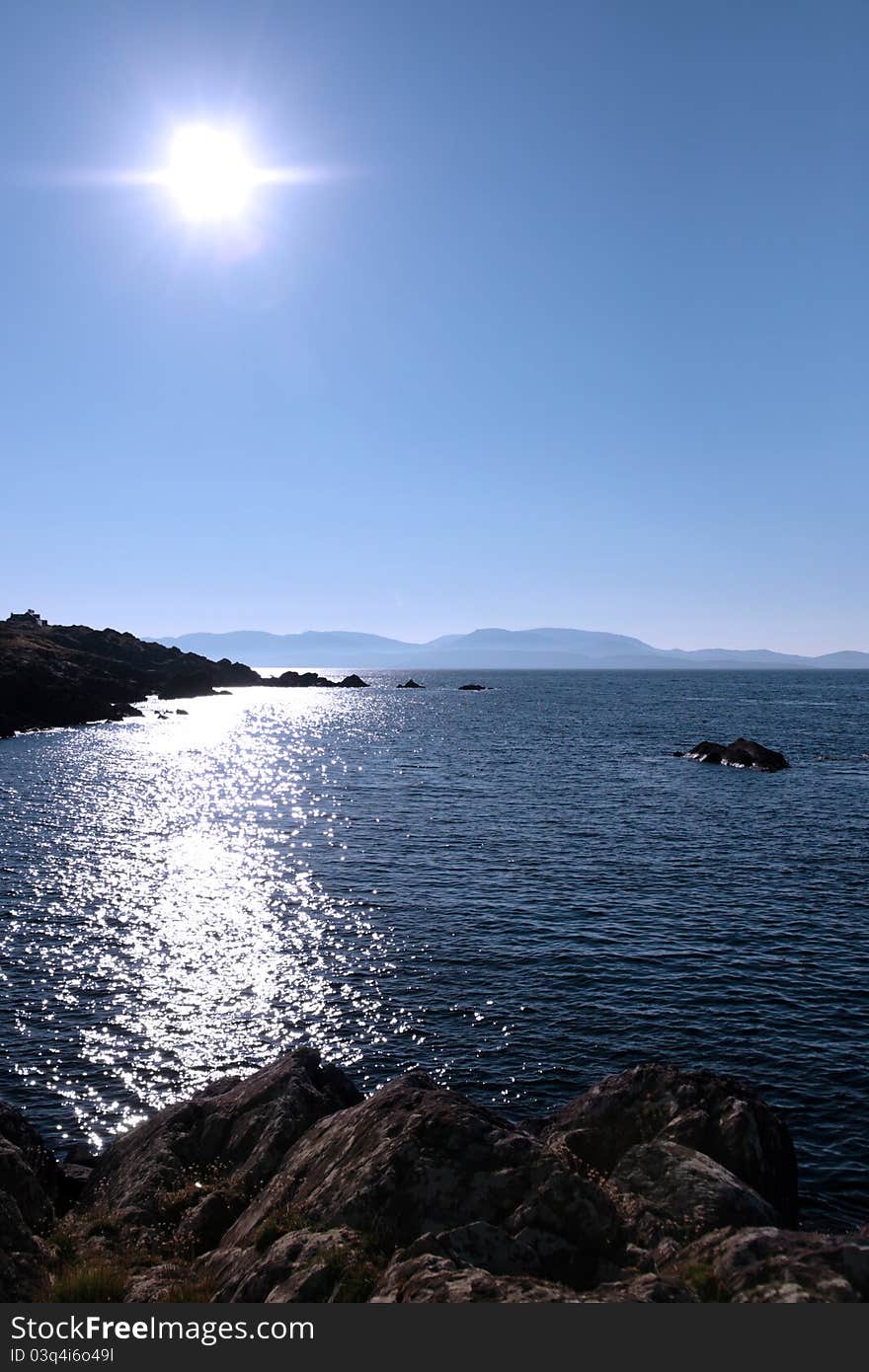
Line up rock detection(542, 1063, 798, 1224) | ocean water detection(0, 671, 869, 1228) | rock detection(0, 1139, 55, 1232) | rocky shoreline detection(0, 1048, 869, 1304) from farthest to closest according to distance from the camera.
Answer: ocean water detection(0, 671, 869, 1228) < rock detection(542, 1063, 798, 1224) < rock detection(0, 1139, 55, 1232) < rocky shoreline detection(0, 1048, 869, 1304)

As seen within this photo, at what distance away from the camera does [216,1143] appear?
1984 centimetres

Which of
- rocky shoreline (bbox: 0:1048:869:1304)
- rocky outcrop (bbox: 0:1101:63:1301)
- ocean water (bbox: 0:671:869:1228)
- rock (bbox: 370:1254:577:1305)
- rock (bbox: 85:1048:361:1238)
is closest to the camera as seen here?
rock (bbox: 370:1254:577:1305)

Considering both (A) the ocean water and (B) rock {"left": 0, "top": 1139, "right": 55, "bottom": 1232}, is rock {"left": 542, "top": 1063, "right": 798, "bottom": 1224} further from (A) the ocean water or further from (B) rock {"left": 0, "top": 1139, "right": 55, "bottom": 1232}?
(B) rock {"left": 0, "top": 1139, "right": 55, "bottom": 1232}

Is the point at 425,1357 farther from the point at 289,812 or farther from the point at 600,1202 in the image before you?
the point at 289,812

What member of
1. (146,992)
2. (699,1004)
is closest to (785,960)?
(699,1004)

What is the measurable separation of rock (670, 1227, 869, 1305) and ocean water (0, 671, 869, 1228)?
8991 mm

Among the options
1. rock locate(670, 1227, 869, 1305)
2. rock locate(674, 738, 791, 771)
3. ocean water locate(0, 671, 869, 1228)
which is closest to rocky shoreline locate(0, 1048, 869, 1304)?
rock locate(670, 1227, 869, 1305)

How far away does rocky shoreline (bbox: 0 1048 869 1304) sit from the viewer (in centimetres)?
1173

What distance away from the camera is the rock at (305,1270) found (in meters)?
12.0

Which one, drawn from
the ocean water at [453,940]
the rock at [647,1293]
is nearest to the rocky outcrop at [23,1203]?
the ocean water at [453,940]

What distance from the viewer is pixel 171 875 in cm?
5025

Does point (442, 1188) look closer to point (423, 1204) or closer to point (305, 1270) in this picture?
point (423, 1204)

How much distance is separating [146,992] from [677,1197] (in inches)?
960

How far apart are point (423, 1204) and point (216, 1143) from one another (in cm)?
814
